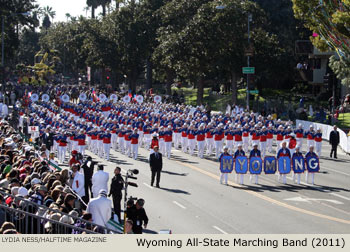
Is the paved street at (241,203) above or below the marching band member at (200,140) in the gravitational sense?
below

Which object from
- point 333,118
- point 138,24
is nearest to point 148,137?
point 333,118

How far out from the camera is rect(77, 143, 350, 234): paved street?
1836cm

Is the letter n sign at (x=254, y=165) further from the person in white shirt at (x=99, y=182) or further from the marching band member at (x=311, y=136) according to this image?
the marching band member at (x=311, y=136)

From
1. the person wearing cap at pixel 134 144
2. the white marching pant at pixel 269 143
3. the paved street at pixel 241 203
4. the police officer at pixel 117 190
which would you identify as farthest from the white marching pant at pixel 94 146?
the police officer at pixel 117 190

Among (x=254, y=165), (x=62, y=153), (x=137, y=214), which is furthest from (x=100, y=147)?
(x=137, y=214)

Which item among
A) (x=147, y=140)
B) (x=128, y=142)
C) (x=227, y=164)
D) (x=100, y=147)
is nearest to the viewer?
(x=227, y=164)

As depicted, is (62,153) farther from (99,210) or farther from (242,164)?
(99,210)

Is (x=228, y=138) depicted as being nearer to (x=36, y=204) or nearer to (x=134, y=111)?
(x=134, y=111)

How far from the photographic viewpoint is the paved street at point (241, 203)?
18359 millimetres

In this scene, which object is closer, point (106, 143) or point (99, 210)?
point (99, 210)

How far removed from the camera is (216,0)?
55.7m

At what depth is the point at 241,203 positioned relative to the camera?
2161cm

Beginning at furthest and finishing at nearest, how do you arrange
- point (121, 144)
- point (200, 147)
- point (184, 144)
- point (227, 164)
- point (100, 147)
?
point (184, 144)
point (121, 144)
point (200, 147)
point (100, 147)
point (227, 164)

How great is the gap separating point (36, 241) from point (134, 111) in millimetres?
35021
